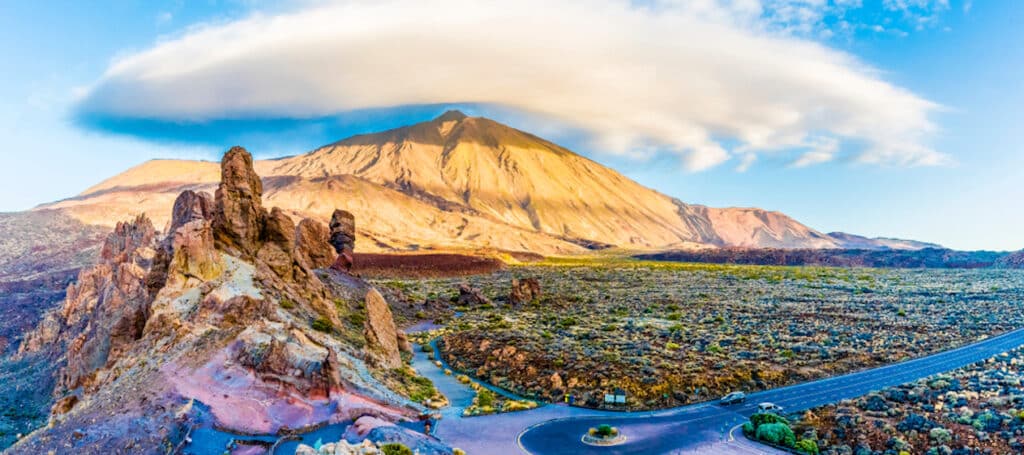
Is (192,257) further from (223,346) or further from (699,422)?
(699,422)

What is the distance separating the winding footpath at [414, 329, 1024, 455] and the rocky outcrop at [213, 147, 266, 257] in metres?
18.1

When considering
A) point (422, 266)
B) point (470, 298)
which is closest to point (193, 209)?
point (470, 298)

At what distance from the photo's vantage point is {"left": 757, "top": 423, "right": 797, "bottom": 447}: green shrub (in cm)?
2922

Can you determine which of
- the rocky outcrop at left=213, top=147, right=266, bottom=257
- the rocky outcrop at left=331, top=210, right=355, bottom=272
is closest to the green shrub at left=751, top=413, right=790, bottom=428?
the rocky outcrop at left=213, top=147, right=266, bottom=257

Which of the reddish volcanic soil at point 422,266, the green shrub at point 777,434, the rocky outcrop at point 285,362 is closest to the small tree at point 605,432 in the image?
the green shrub at point 777,434

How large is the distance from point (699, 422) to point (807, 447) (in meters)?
6.10

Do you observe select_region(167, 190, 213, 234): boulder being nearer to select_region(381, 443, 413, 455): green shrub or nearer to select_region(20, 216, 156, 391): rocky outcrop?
select_region(20, 216, 156, 391): rocky outcrop

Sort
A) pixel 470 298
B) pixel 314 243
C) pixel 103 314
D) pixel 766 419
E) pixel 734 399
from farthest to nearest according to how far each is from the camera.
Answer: pixel 470 298
pixel 314 243
pixel 103 314
pixel 734 399
pixel 766 419

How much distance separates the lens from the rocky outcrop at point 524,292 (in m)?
85.0

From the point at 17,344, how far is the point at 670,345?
7181 cm

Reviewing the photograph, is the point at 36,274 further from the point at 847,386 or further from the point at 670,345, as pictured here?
the point at 847,386

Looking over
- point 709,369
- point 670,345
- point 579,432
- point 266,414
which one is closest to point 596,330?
point 670,345

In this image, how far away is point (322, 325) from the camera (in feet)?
140

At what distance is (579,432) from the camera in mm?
31844
